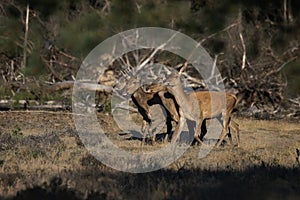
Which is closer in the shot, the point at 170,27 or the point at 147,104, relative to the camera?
the point at 147,104

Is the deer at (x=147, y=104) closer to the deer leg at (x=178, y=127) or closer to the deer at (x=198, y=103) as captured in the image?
the deer at (x=198, y=103)

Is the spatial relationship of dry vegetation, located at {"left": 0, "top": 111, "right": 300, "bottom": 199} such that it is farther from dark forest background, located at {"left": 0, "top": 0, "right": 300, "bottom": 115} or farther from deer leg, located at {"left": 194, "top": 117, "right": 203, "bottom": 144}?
dark forest background, located at {"left": 0, "top": 0, "right": 300, "bottom": 115}

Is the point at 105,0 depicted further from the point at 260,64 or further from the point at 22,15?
the point at 260,64

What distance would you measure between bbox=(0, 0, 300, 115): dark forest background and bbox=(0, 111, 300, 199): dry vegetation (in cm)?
878

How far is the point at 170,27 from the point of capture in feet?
92.1

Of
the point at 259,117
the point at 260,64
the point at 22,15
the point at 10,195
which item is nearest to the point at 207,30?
the point at 260,64

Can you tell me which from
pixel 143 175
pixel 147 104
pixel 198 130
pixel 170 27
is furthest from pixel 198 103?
pixel 170 27

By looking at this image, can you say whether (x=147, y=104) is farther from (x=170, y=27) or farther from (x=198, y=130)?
(x=170, y=27)

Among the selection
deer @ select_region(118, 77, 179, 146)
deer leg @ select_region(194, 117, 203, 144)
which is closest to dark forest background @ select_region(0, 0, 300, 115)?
deer @ select_region(118, 77, 179, 146)

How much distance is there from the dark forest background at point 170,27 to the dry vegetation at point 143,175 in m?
8.78

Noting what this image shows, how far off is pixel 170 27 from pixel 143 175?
1968 cm

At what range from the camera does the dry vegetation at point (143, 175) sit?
7.40m

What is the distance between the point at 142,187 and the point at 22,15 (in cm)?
2545

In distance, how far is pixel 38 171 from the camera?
9.29 m
